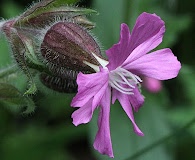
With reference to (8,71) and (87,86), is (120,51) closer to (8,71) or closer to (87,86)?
(87,86)

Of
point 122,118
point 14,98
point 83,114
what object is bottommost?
point 122,118

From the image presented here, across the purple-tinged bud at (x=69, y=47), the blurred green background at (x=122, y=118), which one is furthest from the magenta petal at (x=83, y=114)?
the blurred green background at (x=122, y=118)

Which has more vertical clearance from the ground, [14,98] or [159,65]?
[159,65]

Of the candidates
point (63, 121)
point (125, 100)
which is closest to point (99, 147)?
point (125, 100)

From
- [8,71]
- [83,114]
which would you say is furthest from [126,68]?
[8,71]

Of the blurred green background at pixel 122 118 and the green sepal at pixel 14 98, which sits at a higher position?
the green sepal at pixel 14 98

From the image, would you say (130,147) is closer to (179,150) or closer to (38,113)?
(179,150)

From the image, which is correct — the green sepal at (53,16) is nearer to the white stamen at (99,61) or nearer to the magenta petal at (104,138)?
the white stamen at (99,61)

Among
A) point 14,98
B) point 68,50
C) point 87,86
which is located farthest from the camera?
point 14,98
